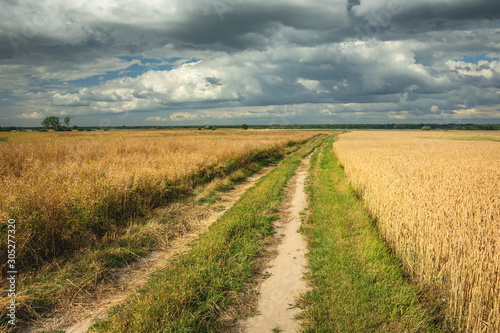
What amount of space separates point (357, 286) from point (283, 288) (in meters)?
1.34

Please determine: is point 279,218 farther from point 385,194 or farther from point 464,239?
point 464,239

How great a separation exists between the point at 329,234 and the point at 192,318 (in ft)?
14.5

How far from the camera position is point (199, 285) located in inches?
167

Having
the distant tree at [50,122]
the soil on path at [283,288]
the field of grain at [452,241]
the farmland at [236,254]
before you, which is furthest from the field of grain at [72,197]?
the distant tree at [50,122]

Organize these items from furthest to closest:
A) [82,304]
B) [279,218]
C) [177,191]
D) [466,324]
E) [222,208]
Answer: [177,191] < [222,208] < [279,218] < [82,304] < [466,324]

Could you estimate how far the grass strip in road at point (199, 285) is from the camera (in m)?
3.38

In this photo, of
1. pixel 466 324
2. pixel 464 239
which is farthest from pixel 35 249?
pixel 464 239

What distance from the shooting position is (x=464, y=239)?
4.26 m

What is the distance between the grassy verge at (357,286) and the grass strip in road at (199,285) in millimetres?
1365

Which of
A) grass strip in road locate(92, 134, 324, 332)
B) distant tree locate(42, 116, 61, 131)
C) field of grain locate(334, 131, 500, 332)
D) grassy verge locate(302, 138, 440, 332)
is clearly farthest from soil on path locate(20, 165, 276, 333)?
distant tree locate(42, 116, 61, 131)

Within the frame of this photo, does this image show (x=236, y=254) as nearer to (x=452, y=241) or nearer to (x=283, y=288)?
(x=283, y=288)

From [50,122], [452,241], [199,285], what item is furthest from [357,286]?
[50,122]

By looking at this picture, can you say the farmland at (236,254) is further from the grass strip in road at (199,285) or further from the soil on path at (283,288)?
the soil on path at (283,288)

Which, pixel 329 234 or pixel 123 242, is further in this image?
pixel 329 234
